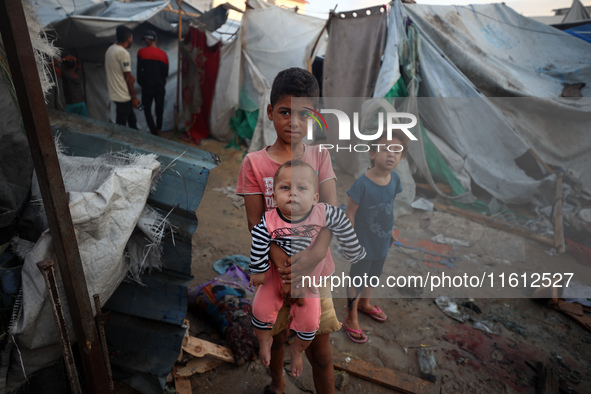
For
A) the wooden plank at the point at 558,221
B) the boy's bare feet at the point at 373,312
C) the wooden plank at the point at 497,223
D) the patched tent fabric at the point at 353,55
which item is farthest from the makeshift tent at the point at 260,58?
the wooden plank at the point at 558,221

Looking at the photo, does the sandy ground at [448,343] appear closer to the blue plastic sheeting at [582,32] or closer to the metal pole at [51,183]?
the metal pole at [51,183]

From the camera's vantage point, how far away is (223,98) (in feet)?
22.0

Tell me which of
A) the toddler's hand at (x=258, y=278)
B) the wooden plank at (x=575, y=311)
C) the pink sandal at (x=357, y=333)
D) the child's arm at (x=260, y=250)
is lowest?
the wooden plank at (x=575, y=311)

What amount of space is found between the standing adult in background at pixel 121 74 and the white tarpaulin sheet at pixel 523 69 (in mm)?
4222

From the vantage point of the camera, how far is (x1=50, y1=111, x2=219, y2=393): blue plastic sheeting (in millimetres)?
1687

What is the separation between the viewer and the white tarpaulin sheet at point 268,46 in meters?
6.05

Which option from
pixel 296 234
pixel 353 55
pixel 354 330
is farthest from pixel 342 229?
pixel 353 55

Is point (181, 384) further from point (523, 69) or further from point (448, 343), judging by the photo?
point (523, 69)

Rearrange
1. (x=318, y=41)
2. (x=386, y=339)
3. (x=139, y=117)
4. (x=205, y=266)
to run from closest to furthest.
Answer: (x=386, y=339) < (x=205, y=266) < (x=318, y=41) < (x=139, y=117)

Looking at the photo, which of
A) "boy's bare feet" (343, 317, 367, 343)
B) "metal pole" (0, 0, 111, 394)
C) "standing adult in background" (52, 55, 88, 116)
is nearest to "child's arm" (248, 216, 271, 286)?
"metal pole" (0, 0, 111, 394)

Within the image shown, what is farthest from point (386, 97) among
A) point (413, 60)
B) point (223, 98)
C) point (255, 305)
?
point (255, 305)

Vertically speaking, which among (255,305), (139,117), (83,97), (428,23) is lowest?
(139,117)

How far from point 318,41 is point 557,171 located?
415cm

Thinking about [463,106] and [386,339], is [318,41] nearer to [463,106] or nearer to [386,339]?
[463,106]
